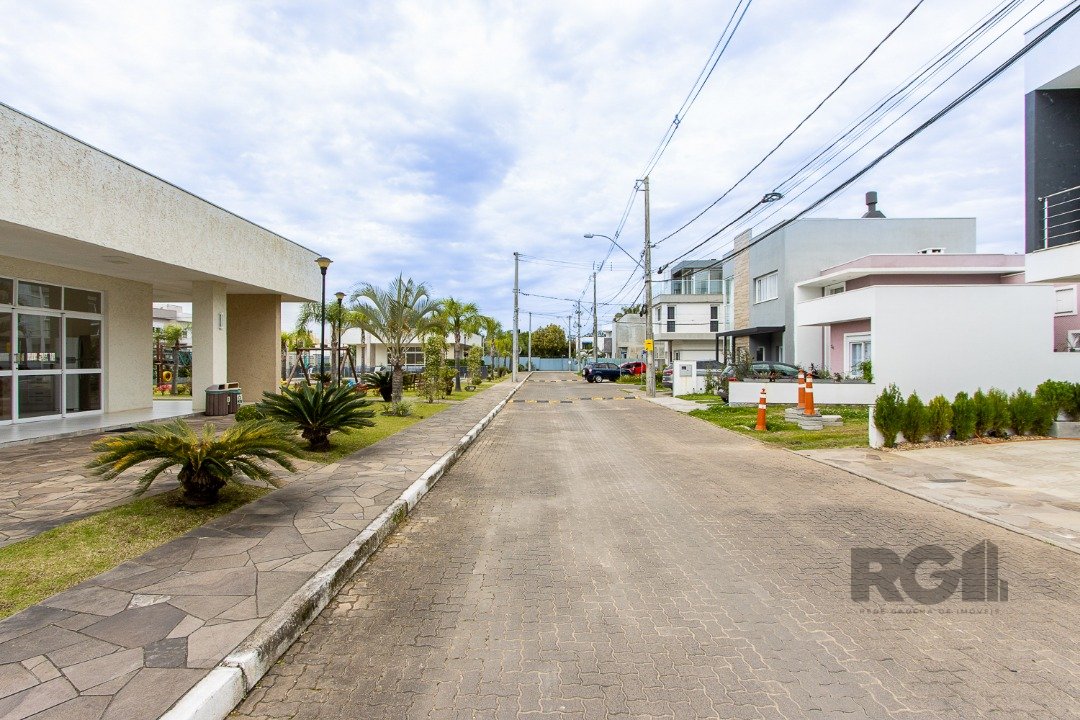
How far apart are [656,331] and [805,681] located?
48.9 m

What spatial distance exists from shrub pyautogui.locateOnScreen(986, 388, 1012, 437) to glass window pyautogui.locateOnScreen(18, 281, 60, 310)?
65.3ft

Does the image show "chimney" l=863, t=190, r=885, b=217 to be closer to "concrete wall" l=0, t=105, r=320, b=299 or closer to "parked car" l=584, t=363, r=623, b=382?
"parked car" l=584, t=363, r=623, b=382

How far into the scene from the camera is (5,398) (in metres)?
12.1

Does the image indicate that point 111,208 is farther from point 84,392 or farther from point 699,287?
point 699,287

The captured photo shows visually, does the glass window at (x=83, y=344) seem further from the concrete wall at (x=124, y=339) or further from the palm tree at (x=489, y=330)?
the palm tree at (x=489, y=330)

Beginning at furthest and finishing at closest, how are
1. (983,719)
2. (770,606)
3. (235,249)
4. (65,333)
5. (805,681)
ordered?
A: 1. (235,249)
2. (65,333)
3. (770,606)
4. (805,681)
5. (983,719)

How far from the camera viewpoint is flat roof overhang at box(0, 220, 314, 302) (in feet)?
32.1

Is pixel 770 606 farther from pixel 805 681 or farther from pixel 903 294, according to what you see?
pixel 903 294

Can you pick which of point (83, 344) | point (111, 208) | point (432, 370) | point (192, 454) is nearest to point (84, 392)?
point (83, 344)

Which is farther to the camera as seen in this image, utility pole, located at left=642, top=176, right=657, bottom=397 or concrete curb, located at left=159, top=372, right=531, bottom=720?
utility pole, located at left=642, top=176, right=657, bottom=397

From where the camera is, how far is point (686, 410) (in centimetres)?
2166

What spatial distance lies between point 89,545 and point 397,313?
47.5ft

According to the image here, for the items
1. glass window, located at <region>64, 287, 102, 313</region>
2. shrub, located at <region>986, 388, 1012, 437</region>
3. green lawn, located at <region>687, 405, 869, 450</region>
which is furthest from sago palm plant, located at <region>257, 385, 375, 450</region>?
shrub, located at <region>986, 388, 1012, 437</region>

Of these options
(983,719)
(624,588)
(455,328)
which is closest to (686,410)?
(624,588)
